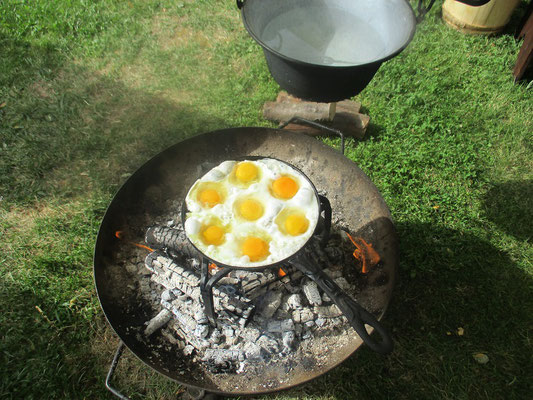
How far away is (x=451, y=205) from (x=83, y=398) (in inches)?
148

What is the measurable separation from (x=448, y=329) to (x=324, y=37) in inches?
101

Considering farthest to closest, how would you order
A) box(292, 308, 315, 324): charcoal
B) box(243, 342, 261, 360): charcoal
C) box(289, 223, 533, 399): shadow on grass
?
box(289, 223, 533, 399): shadow on grass → box(292, 308, 315, 324): charcoal → box(243, 342, 261, 360): charcoal

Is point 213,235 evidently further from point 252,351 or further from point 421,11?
point 421,11

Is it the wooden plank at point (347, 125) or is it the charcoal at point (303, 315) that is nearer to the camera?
the charcoal at point (303, 315)

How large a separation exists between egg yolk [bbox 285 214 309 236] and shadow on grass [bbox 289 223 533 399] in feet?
4.25

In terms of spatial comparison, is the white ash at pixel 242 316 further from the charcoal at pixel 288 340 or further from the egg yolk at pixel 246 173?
the egg yolk at pixel 246 173

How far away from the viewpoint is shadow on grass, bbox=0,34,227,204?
13.3 ft

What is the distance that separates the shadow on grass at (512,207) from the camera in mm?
3582

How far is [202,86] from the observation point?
4.89 m

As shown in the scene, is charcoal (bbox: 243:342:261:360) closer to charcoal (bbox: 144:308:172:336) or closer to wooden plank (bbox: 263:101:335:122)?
charcoal (bbox: 144:308:172:336)

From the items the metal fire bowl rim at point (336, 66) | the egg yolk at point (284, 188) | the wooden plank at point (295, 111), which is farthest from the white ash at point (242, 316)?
the wooden plank at point (295, 111)

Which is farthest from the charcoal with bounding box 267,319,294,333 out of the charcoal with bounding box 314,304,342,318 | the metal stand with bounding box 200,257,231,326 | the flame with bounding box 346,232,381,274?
the flame with bounding box 346,232,381,274

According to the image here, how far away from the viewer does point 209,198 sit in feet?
8.27

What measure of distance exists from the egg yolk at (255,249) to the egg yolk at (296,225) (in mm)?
187
